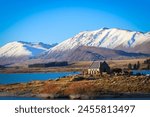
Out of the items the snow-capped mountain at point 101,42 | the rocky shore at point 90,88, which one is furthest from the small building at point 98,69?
the snow-capped mountain at point 101,42

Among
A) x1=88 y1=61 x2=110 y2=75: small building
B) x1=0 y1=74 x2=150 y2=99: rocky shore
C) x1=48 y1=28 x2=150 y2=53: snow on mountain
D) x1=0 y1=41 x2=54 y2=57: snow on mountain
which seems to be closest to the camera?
x1=0 y1=74 x2=150 y2=99: rocky shore

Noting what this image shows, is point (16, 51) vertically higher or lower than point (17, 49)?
lower

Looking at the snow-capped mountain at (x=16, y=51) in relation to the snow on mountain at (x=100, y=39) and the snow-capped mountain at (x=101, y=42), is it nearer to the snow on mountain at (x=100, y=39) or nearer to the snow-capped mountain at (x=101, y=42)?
the snow-capped mountain at (x=101, y=42)

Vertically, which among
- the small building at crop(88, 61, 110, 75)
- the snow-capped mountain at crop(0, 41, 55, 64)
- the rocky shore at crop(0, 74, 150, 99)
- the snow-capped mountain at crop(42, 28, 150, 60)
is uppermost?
the snow-capped mountain at crop(42, 28, 150, 60)

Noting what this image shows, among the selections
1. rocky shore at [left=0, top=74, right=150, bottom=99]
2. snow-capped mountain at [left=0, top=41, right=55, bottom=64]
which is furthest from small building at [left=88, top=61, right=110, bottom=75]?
snow-capped mountain at [left=0, top=41, right=55, bottom=64]

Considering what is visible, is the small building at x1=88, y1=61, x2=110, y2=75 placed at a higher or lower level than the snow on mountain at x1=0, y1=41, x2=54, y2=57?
lower

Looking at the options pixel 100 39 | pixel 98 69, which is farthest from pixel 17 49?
pixel 100 39

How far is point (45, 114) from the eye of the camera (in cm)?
1420

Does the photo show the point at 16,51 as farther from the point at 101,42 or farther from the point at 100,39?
the point at 101,42

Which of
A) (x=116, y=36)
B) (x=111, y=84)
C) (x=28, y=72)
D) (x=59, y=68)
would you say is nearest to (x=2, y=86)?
(x=111, y=84)

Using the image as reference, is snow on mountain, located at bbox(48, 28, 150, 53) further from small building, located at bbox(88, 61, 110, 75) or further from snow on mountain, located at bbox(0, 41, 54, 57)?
small building, located at bbox(88, 61, 110, 75)

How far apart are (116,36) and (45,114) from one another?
8199cm

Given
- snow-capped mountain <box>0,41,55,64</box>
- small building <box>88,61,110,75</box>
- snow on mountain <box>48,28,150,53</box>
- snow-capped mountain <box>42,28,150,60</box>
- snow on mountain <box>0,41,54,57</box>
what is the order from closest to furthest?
snow on mountain <box>0,41,54,57</box>, snow-capped mountain <box>0,41,55,64</box>, small building <box>88,61,110,75</box>, snow on mountain <box>48,28,150,53</box>, snow-capped mountain <box>42,28,150,60</box>

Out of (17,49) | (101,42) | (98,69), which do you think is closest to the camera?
(98,69)
